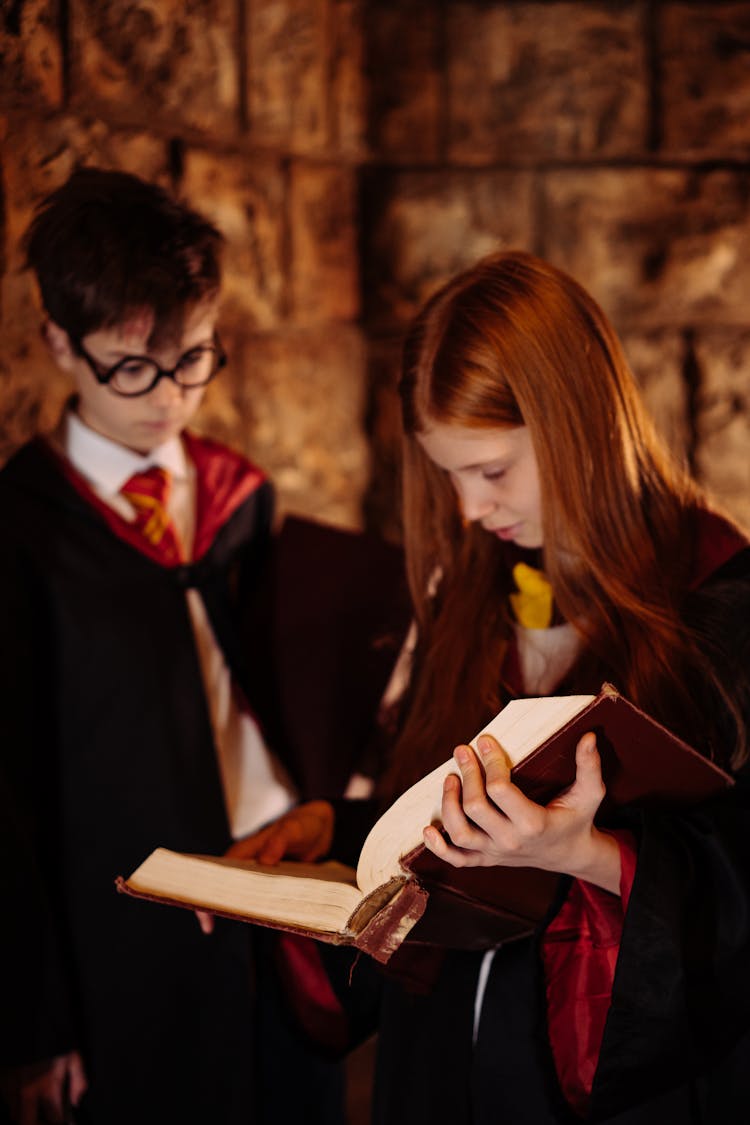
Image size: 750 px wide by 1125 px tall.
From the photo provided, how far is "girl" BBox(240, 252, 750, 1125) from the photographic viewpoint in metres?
1.04

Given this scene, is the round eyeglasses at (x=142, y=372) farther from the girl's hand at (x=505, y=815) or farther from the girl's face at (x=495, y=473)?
the girl's hand at (x=505, y=815)

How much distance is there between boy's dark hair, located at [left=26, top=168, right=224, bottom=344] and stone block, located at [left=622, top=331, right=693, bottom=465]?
110 centimetres

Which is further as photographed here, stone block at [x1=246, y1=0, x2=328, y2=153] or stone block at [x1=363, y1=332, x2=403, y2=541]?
stone block at [x1=363, y1=332, x2=403, y2=541]

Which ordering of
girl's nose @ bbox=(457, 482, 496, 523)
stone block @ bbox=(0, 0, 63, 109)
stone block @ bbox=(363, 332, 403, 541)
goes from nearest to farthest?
girl's nose @ bbox=(457, 482, 496, 523), stone block @ bbox=(0, 0, 63, 109), stone block @ bbox=(363, 332, 403, 541)

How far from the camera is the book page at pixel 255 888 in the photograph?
3.21 feet

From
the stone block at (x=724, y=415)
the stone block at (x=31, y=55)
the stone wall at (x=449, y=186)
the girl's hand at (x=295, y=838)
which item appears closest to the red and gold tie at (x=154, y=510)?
the girl's hand at (x=295, y=838)

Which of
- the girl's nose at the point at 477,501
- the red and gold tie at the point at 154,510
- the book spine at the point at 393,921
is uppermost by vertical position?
the girl's nose at the point at 477,501

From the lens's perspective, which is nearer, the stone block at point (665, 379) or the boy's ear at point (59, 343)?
the boy's ear at point (59, 343)

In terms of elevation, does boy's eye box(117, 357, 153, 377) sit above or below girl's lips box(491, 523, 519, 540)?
above

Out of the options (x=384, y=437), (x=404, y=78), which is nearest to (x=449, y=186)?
(x=404, y=78)

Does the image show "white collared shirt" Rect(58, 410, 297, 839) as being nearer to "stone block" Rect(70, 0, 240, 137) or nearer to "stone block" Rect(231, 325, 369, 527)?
"stone block" Rect(231, 325, 369, 527)

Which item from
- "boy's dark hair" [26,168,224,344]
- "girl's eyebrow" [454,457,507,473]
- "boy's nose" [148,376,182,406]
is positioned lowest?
"girl's eyebrow" [454,457,507,473]

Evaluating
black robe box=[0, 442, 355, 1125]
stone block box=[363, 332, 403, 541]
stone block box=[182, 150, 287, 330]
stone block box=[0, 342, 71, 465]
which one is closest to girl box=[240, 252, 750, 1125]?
black robe box=[0, 442, 355, 1125]

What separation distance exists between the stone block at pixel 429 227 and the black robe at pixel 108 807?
42.1 inches
